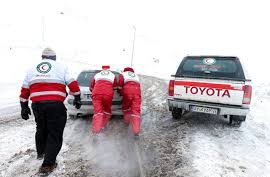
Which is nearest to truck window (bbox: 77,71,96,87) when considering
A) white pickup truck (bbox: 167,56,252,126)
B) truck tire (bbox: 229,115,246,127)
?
white pickup truck (bbox: 167,56,252,126)

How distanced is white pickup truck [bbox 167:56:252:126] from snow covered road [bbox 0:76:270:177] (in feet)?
1.98

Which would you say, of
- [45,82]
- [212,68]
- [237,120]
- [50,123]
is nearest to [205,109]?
[237,120]

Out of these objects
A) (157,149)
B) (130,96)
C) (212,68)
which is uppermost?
(212,68)

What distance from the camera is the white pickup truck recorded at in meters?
6.16

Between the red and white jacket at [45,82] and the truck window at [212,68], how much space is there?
3.67 m

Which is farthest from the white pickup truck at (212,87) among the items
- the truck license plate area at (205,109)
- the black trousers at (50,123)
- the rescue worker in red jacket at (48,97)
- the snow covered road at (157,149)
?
the black trousers at (50,123)

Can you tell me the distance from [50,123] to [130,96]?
244 cm

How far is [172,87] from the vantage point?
6.96 metres

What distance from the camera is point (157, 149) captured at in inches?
207

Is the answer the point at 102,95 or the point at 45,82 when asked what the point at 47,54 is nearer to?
the point at 45,82

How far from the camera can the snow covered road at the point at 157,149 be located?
4.30m

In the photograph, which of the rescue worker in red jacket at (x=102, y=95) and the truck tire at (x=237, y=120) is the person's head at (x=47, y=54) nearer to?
the rescue worker in red jacket at (x=102, y=95)

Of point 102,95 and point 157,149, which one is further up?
point 102,95

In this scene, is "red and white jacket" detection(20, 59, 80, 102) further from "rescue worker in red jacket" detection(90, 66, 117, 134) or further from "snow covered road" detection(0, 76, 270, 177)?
"rescue worker in red jacket" detection(90, 66, 117, 134)
